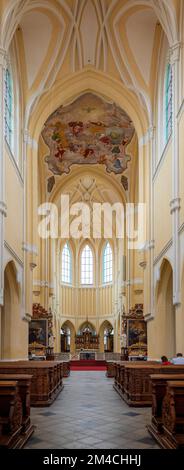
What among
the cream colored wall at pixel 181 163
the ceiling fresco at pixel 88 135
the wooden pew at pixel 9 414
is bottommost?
the wooden pew at pixel 9 414

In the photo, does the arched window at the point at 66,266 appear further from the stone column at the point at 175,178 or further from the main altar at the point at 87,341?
the stone column at the point at 175,178

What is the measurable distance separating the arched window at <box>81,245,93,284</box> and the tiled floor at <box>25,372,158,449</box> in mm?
31467

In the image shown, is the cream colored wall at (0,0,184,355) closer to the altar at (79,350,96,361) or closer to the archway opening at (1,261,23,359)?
the archway opening at (1,261,23,359)

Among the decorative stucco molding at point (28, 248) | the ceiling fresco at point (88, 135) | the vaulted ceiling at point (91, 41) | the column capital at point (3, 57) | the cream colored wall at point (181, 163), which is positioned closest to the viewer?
the cream colored wall at point (181, 163)

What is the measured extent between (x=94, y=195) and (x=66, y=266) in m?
9.05

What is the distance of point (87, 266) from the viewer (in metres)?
45.9

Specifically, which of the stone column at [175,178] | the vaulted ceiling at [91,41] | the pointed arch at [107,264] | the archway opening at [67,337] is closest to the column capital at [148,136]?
the vaulted ceiling at [91,41]

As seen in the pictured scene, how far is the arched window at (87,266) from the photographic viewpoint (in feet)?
150

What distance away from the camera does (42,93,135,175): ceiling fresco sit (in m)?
26.6

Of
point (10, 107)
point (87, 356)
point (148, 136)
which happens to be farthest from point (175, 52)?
point (87, 356)

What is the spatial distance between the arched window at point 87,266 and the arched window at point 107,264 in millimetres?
1192

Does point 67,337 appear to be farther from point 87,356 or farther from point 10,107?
point 10,107
